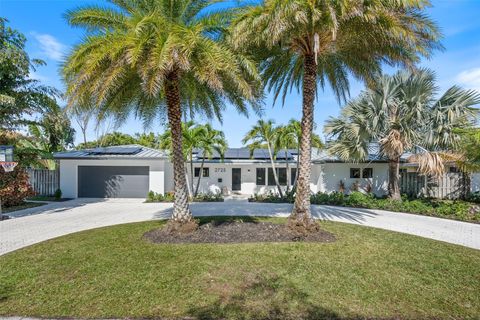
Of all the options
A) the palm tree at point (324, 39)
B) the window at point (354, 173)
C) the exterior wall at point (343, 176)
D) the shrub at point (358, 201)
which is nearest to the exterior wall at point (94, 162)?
the palm tree at point (324, 39)

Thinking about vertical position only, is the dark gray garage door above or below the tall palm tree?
below

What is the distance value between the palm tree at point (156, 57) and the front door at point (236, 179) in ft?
40.0

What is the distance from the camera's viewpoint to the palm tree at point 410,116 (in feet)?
44.0

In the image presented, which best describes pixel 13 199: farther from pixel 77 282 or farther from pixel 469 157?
pixel 469 157

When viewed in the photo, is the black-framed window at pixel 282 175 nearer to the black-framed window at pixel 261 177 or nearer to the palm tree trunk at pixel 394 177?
the black-framed window at pixel 261 177

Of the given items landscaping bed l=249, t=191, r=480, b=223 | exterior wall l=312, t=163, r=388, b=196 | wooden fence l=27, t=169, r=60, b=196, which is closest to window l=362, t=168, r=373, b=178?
exterior wall l=312, t=163, r=388, b=196

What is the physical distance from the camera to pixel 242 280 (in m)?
5.34

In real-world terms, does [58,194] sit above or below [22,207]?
above

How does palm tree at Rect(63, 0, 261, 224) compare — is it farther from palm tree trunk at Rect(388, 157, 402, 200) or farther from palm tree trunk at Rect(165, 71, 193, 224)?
palm tree trunk at Rect(388, 157, 402, 200)

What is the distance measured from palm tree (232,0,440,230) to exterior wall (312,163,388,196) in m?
9.00

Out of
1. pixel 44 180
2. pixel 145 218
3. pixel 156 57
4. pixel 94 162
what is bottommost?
pixel 145 218

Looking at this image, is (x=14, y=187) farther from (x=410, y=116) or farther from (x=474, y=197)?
(x=474, y=197)

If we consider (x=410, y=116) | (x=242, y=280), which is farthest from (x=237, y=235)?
(x=410, y=116)

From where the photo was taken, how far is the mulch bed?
800cm
